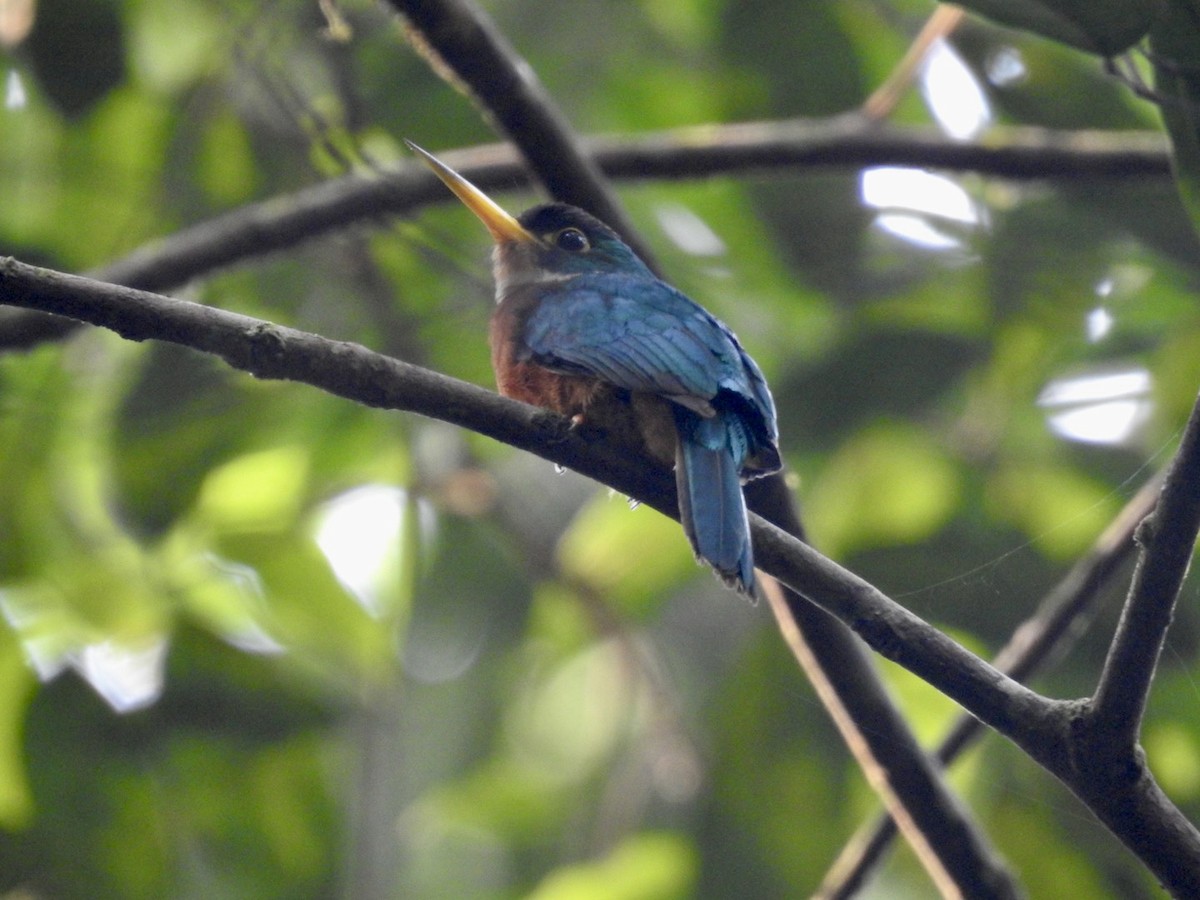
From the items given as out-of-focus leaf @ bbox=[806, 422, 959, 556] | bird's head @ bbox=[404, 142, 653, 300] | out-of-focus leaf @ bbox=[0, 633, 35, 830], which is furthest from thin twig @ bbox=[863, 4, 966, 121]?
out-of-focus leaf @ bbox=[0, 633, 35, 830]

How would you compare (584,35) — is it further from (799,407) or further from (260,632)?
(260,632)

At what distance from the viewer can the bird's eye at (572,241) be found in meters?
3.17

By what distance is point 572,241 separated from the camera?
3.22 metres

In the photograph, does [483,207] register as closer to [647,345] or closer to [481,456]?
[647,345]

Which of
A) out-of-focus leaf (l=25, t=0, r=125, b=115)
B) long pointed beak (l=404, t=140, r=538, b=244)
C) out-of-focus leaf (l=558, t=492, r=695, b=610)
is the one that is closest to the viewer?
long pointed beak (l=404, t=140, r=538, b=244)

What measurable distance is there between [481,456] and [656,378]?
1836 mm

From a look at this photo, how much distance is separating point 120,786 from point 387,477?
1.05 metres

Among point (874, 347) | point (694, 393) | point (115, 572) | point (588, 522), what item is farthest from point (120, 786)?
point (874, 347)

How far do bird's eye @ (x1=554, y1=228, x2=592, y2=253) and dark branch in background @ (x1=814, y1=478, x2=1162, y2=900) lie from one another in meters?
1.31

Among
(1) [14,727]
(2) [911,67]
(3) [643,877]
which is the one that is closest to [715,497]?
(2) [911,67]

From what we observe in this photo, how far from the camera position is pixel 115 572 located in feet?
10.9

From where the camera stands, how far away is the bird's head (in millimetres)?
3078

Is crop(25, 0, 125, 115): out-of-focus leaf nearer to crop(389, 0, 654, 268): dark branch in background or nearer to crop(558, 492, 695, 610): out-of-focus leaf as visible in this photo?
crop(389, 0, 654, 268): dark branch in background

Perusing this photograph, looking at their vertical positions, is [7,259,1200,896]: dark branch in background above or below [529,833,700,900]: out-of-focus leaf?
above
